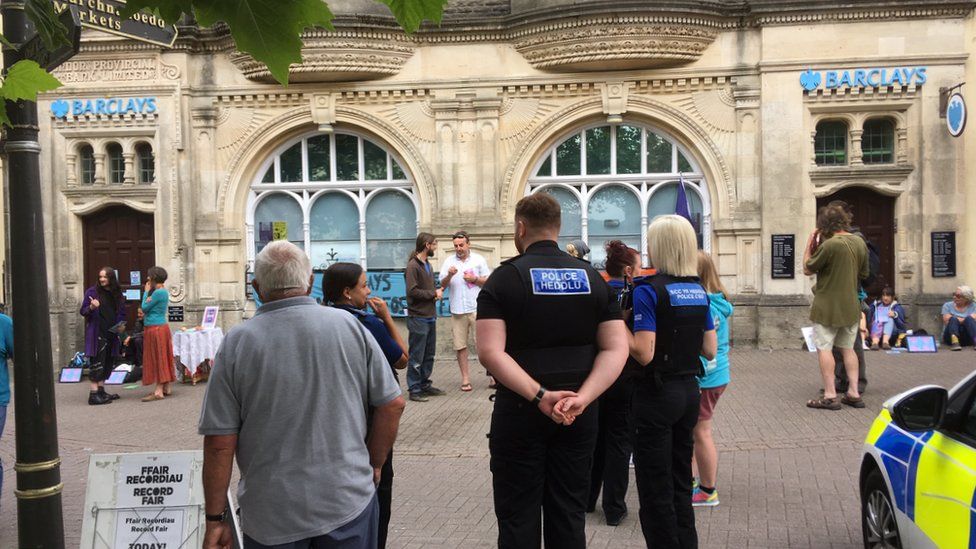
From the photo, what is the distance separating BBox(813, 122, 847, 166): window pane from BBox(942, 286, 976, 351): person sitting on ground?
298 centimetres

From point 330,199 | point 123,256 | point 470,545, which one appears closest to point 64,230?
point 123,256

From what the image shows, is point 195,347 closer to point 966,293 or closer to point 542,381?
point 542,381

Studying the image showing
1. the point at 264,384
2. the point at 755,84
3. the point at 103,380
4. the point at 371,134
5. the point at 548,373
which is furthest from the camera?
the point at 371,134

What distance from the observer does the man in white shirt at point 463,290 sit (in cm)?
1148

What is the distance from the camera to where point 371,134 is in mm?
15883

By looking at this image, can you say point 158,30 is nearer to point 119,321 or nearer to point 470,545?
point 470,545

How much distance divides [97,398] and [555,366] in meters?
9.95

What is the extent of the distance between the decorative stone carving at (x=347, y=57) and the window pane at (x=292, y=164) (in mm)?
1432

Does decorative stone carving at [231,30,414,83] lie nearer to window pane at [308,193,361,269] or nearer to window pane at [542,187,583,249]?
window pane at [308,193,361,269]

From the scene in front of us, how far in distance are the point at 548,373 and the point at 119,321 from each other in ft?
32.6

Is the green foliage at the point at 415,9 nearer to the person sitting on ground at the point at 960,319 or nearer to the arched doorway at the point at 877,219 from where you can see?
the person sitting on ground at the point at 960,319

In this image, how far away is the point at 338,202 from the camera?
53.6 ft

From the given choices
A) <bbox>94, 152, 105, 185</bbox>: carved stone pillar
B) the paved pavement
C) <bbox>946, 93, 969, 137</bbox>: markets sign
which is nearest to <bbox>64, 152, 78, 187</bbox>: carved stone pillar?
<bbox>94, 152, 105, 185</bbox>: carved stone pillar

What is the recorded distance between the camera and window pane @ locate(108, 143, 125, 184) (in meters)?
16.6
